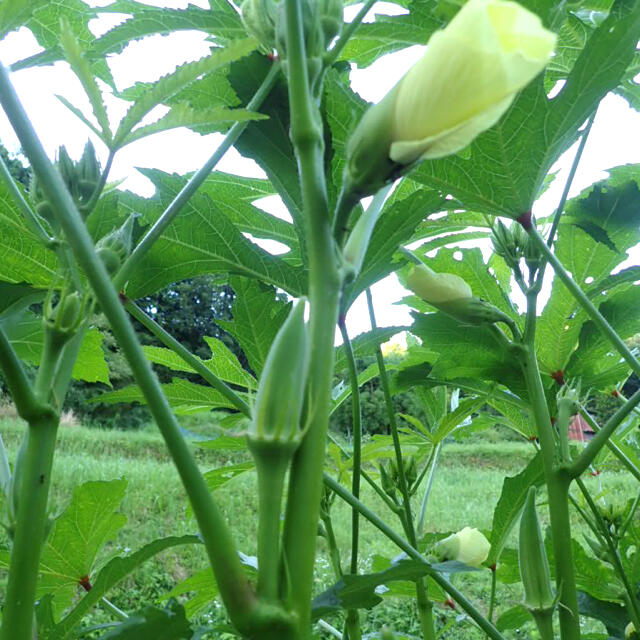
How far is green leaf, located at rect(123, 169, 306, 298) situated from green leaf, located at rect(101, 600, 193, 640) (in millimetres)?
352

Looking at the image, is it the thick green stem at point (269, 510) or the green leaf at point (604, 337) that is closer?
the thick green stem at point (269, 510)

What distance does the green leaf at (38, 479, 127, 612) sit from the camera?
632 mm

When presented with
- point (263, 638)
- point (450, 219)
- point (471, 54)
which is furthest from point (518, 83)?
point (450, 219)

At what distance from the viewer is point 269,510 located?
11.2 inches

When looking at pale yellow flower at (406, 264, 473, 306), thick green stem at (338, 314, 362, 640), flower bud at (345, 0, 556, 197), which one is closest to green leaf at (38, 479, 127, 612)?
thick green stem at (338, 314, 362, 640)

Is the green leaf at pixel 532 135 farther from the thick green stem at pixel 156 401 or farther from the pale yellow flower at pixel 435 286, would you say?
the thick green stem at pixel 156 401

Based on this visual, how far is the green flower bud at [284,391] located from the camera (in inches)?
11.3

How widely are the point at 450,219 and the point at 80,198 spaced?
52 cm

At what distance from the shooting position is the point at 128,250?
450mm

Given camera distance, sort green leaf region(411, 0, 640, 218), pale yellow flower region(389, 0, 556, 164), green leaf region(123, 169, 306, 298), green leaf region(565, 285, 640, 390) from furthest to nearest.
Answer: green leaf region(565, 285, 640, 390) < green leaf region(123, 169, 306, 298) < green leaf region(411, 0, 640, 218) < pale yellow flower region(389, 0, 556, 164)

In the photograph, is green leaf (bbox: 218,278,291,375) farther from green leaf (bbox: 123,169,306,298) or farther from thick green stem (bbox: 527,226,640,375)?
thick green stem (bbox: 527,226,640,375)

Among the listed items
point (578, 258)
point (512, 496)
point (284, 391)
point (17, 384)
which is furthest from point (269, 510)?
point (578, 258)

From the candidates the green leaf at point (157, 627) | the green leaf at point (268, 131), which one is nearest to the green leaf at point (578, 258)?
the green leaf at point (268, 131)

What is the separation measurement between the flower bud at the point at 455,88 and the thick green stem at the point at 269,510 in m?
0.13
